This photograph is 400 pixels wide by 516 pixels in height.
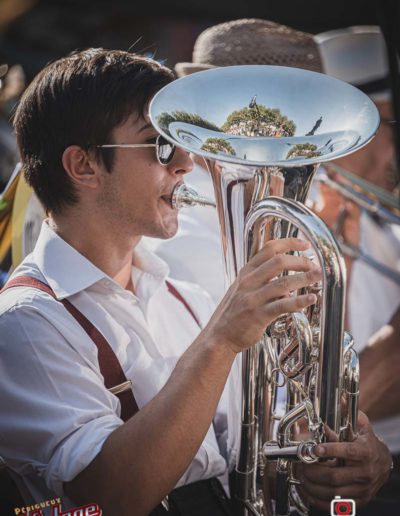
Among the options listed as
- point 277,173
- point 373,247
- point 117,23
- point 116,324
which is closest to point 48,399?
point 116,324

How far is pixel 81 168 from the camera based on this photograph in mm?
1889

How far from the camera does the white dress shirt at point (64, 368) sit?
1539mm

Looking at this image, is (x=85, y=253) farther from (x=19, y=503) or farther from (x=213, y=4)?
(x=213, y=4)

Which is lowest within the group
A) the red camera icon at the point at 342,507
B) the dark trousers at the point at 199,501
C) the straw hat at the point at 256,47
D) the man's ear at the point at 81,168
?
the dark trousers at the point at 199,501

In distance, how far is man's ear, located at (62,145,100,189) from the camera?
1878mm

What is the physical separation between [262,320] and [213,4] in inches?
164

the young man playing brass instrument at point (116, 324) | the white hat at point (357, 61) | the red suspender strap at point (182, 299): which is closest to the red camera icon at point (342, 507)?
the young man playing brass instrument at point (116, 324)

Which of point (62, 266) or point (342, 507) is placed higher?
point (62, 266)

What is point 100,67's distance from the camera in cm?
186

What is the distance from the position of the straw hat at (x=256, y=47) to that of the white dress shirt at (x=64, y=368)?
1443 millimetres

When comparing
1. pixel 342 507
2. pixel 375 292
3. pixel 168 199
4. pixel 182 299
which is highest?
pixel 168 199

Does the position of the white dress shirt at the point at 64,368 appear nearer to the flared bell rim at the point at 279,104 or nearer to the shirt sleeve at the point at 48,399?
the shirt sleeve at the point at 48,399

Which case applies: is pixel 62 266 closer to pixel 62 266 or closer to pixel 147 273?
pixel 62 266

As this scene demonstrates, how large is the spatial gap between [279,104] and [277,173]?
0.18 metres
